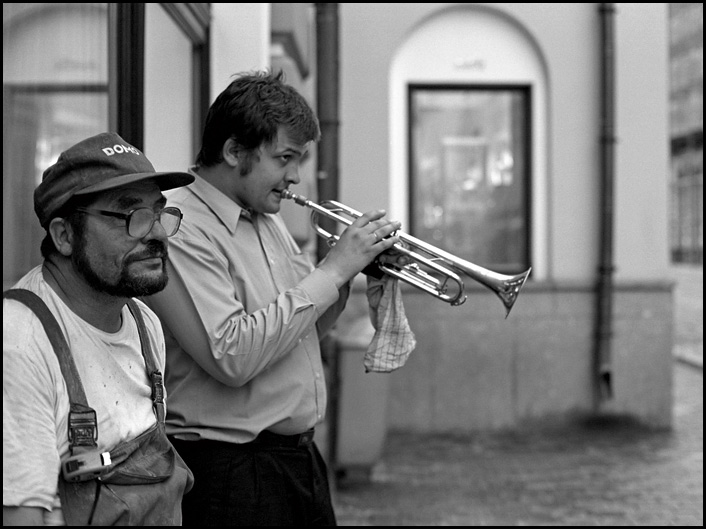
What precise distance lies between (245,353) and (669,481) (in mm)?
5314

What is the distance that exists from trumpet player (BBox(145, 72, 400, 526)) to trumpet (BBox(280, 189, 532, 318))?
0.20 meters

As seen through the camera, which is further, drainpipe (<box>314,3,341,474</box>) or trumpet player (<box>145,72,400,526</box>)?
drainpipe (<box>314,3,341,474</box>)

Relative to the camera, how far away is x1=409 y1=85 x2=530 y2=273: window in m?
9.34

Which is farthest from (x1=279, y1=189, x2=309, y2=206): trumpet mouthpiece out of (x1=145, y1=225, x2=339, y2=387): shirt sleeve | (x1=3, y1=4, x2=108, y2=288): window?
(x1=3, y1=4, x2=108, y2=288): window

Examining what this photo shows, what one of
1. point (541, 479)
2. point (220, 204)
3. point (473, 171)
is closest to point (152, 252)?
point (220, 204)

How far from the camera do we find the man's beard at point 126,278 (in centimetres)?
192

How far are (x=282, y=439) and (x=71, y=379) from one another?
1.11 meters

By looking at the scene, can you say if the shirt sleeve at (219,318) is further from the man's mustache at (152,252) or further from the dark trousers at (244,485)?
the man's mustache at (152,252)

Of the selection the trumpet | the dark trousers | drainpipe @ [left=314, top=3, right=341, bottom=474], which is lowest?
the dark trousers

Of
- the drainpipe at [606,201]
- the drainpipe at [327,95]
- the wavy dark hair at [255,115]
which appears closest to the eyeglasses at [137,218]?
the wavy dark hair at [255,115]

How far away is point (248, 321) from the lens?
263cm

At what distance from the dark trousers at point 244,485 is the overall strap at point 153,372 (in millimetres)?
662

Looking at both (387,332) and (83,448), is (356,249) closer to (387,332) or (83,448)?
(387,332)

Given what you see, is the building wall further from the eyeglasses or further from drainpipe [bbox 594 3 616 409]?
the eyeglasses
